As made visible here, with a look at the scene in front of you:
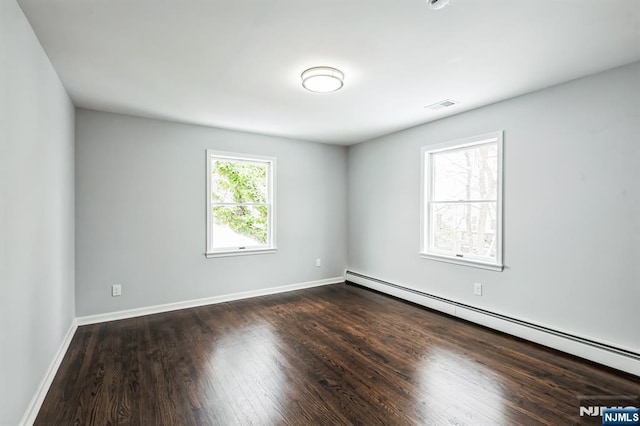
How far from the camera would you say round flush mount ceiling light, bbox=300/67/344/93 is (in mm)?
2594

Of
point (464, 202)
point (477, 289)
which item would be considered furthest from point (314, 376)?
point (464, 202)

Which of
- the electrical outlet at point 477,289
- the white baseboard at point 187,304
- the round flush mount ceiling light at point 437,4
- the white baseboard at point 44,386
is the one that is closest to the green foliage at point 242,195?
the white baseboard at point 187,304

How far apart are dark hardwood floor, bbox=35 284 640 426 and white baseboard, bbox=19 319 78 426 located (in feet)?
0.15

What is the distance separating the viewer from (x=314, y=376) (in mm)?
2447

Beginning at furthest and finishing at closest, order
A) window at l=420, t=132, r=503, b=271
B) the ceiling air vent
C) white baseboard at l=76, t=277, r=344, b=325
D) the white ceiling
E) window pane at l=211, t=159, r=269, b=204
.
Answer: window pane at l=211, t=159, r=269, b=204 → white baseboard at l=76, t=277, r=344, b=325 → window at l=420, t=132, r=503, b=271 → the ceiling air vent → the white ceiling

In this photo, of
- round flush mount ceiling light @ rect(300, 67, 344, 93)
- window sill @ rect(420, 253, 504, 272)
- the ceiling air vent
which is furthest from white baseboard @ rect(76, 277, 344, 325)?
the ceiling air vent

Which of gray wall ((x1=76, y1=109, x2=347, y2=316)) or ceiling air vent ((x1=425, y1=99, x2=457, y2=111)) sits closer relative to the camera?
ceiling air vent ((x1=425, y1=99, x2=457, y2=111))

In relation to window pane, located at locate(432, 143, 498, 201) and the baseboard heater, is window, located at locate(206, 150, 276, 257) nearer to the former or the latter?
the baseboard heater

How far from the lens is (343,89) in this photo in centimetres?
305

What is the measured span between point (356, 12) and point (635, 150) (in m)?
2.49

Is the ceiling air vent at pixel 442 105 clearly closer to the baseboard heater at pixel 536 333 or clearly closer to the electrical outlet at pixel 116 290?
the baseboard heater at pixel 536 333

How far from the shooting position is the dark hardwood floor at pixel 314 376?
6.57 feet

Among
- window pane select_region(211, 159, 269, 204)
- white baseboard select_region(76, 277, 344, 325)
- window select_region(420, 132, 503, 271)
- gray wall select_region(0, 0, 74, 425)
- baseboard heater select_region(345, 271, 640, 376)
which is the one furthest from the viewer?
window pane select_region(211, 159, 269, 204)

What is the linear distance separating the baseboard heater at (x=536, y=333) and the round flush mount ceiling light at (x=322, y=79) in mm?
2926
